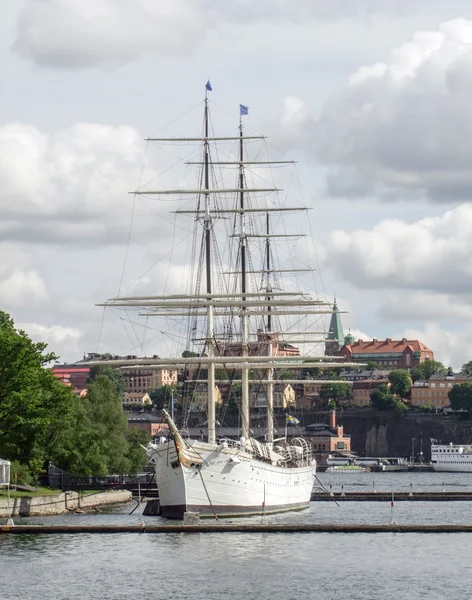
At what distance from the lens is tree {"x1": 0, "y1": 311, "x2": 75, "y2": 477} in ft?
317

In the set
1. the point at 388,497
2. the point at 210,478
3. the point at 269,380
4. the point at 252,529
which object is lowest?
the point at 252,529

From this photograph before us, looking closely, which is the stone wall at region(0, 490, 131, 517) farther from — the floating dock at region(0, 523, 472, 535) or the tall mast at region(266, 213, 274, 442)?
the tall mast at region(266, 213, 274, 442)

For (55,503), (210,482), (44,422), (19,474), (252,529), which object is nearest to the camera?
(252,529)

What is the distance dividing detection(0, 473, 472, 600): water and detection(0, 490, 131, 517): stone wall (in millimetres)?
13222

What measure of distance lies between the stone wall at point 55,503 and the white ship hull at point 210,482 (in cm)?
824

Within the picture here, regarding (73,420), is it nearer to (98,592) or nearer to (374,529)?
(374,529)

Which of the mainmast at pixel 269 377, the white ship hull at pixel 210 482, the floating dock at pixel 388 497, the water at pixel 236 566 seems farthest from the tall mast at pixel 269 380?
the water at pixel 236 566

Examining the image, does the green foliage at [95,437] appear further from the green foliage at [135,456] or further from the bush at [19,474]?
the bush at [19,474]

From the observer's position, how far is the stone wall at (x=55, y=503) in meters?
93.6

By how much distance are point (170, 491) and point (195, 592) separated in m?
31.8

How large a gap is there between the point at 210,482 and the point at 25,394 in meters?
13.0

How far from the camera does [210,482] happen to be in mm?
93312

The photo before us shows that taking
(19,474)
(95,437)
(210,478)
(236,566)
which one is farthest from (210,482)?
(95,437)

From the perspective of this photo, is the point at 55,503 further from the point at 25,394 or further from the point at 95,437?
the point at 95,437
